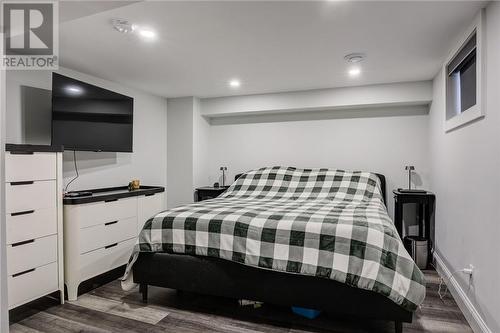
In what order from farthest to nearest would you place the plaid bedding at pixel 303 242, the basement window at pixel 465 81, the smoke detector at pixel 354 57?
1. the smoke detector at pixel 354 57
2. the basement window at pixel 465 81
3. the plaid bedding at pixel 303 242

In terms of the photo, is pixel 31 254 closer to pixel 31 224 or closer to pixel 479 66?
pixel 31 224

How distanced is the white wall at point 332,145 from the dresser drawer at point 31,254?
110 inches

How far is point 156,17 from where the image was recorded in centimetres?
213

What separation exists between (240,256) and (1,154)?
1617 mm

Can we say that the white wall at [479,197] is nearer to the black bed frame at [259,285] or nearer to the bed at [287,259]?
the bed at [287,259]

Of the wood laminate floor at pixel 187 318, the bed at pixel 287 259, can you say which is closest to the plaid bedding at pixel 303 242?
the bed at pixel 287 259

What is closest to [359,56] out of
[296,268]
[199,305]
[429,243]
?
[296,268]

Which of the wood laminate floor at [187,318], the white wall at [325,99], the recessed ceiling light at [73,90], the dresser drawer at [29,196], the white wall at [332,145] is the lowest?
the wood laminate floor at [187,318]

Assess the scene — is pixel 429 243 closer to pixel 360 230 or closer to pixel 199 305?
A: pixel 360 230

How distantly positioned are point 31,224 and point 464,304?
10.8ft

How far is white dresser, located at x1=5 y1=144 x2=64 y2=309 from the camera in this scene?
7.10 ft

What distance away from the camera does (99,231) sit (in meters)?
2.85

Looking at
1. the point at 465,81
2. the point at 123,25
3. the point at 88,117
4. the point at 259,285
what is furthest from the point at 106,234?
the point at 465,81

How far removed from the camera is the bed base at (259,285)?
1958mm
